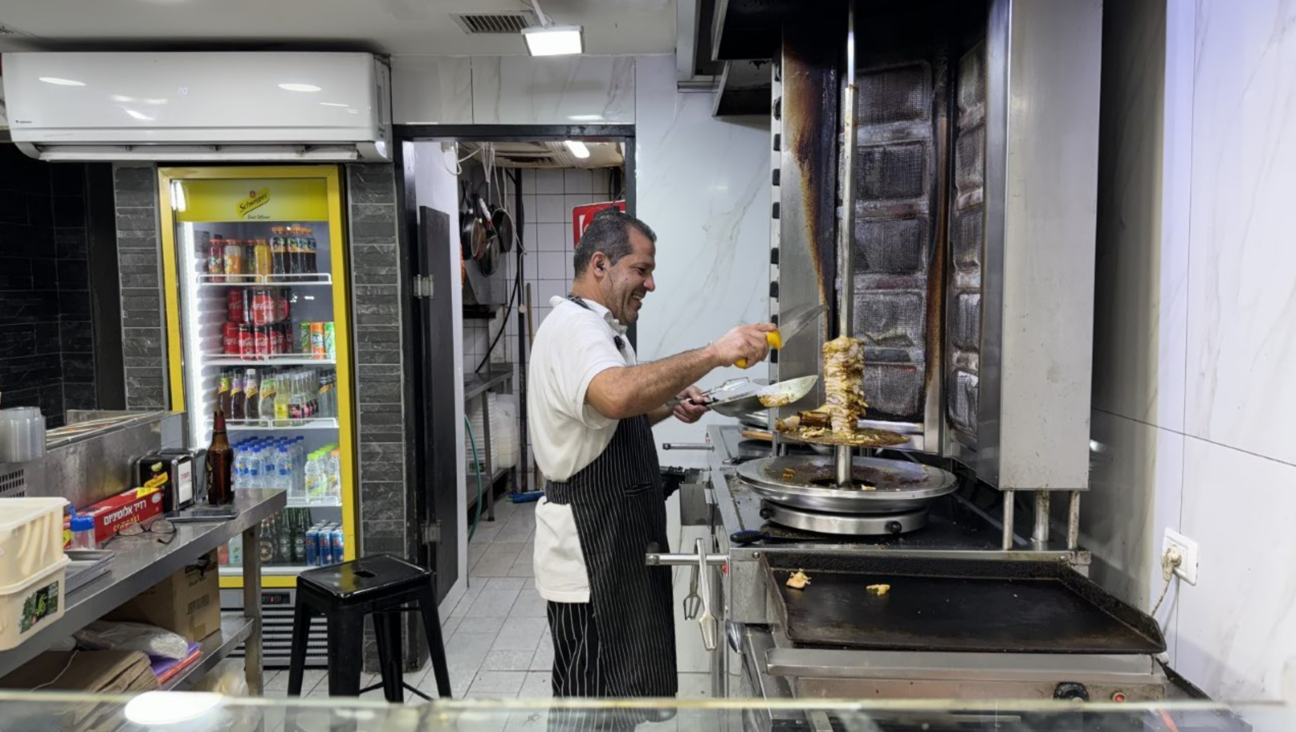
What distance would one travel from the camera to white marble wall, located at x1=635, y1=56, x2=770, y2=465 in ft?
11.6

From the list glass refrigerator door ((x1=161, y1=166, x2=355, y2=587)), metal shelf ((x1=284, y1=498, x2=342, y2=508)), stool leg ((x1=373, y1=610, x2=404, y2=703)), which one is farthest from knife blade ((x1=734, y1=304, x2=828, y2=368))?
metal shelf ((x1=284, y1=498, x2=342, y2=508))

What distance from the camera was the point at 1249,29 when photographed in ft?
4.17

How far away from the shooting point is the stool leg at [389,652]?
2695 mm

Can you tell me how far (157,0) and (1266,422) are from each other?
11.0 ft

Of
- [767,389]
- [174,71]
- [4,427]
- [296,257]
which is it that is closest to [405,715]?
[767,389]

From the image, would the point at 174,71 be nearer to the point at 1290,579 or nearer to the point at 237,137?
the point at 237,137

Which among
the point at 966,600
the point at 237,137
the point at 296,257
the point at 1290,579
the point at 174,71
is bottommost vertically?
the point at 966,600

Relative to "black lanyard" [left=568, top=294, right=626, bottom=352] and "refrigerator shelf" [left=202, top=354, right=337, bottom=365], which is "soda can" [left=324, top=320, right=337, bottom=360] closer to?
"refrigerator shelf" [left=202, top=354, right=337, bottom=365]

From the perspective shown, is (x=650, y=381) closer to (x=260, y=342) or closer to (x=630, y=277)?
(x=630, y=277)

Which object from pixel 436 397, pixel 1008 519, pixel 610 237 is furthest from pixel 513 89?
pixel 1008 519

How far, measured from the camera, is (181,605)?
101 inches

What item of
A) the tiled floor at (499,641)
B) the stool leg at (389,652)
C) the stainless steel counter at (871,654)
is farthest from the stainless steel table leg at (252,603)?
the stainless steel counter at (871,654)

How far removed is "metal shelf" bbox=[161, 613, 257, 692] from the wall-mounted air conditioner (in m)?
1.84

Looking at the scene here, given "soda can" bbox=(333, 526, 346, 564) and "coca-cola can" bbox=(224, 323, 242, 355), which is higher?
"coca-cola can" bbox=(224, 323, 242, 355)
